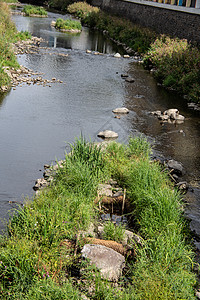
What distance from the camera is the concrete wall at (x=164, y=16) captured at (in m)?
22.0

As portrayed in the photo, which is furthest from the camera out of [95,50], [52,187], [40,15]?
[40,15]

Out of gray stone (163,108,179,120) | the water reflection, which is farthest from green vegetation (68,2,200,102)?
gray stone (163,108,179,120)

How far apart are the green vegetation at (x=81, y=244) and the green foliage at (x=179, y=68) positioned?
350 inches

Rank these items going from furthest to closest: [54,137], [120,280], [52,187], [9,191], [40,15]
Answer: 1. [40,15]
2. [54,137]
3. [9,191]
4. [52,187]
5. [120,280]

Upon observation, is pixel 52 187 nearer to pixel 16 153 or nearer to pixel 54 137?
pixel 16 153

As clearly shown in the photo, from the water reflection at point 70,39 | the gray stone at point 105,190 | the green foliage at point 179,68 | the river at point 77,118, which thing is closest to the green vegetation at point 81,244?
the gray stone at point 105,190

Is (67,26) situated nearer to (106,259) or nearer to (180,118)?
(180,118)

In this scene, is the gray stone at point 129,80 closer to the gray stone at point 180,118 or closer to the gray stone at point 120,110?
the gray stone at point 120,110

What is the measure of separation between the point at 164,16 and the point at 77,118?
18.2 meters

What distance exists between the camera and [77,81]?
1594 centimetres

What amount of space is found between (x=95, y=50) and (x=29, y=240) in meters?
19.8

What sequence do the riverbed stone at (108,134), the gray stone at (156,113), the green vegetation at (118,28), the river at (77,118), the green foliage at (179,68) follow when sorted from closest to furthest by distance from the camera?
the river at (77,118) < the riverbed stone at (108,134) < the gray stone at (156,113) < the green foliage at (179,68) < the green vegetation at (118,28)

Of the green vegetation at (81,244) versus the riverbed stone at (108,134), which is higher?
the green vegetation at (81,244)

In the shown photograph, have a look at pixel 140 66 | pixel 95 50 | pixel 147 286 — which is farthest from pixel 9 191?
pixel 95 50
